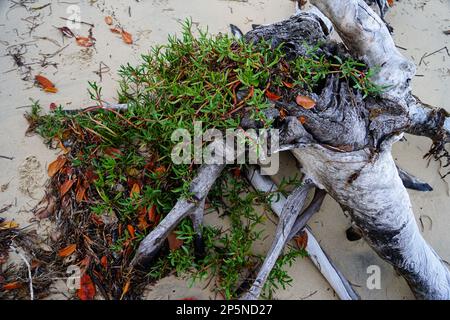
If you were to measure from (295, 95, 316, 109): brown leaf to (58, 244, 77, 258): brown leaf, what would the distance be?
67.0 inches

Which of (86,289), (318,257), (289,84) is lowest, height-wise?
(86,289)

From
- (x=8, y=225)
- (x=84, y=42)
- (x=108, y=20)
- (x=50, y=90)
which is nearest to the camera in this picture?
(x=8, y=225)

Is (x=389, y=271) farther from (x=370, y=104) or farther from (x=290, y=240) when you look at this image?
(x=370, y=104)

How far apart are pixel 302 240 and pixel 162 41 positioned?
6.71 feet

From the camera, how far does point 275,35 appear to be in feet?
8.92

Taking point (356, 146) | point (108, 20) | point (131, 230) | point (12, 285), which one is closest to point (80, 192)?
point (131, 230)

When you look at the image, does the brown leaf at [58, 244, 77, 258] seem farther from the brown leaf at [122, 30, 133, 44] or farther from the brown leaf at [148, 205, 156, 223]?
the brown leaf at [122, 30, 133, 44]

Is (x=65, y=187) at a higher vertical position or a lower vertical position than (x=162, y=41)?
lower

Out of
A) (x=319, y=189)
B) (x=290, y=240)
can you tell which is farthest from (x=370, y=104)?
(x=290, y=240)

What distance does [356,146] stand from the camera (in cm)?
256

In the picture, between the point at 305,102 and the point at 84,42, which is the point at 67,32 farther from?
the point at 305,102

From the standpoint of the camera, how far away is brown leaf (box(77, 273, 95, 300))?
Answer: 2.64 metres

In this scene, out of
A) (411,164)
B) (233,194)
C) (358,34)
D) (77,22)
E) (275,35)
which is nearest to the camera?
(358,34)
